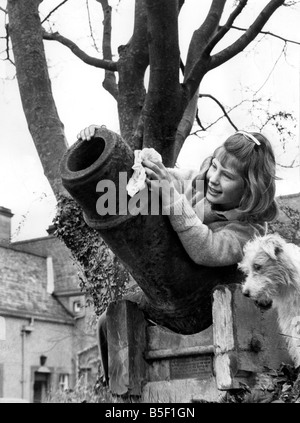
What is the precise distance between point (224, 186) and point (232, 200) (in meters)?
0.10

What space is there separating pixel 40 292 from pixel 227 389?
22279mm

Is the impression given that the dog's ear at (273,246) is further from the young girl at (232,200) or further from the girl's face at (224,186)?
the girl's face at (224,186)

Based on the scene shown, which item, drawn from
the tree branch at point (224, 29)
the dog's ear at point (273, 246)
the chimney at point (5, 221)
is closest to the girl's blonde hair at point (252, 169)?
the dog's ear at point (273, 246)

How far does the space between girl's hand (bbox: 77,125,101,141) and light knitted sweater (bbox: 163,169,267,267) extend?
46 cm

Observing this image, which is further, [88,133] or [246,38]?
[246,38]

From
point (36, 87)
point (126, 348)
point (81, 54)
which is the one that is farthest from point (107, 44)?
point (126, 348)

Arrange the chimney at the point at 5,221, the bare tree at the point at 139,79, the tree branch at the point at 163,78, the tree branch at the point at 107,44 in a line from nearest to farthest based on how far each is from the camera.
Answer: the tree branch at the point at 163,78 → the bare tree at the point at 139,79 → the tree branch at the point at 107,44 → the chimney at the point at 5,221

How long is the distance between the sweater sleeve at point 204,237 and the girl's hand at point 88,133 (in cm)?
47

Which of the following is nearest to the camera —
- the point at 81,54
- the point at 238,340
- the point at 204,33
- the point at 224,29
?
the point at 238,340

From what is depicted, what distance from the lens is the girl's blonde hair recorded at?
12.0 ft

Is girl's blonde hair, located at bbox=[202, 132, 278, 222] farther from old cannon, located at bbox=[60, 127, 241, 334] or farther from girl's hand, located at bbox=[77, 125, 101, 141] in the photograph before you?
girl's hand, located at bbox=[77, 125, 101, 141]

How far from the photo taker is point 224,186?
3686 millimetres

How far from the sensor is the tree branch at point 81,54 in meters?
7.95

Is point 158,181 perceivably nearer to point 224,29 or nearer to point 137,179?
point 137,179
